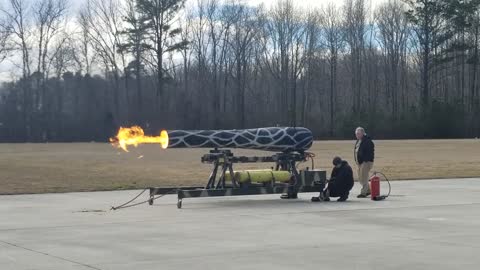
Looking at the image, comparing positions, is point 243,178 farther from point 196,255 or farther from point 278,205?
point 196,255

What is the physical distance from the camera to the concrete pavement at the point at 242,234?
10430 mm

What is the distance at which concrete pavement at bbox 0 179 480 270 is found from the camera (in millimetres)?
10430

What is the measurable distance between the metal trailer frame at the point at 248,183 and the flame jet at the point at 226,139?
0.26 m

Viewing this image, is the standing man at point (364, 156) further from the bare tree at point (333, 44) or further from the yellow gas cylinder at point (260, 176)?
the bare tree at point (333, 44)

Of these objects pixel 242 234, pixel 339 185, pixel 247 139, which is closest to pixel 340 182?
pixel 339 185

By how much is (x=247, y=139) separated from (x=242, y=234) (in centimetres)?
641

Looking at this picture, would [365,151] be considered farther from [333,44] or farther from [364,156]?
[333,44]

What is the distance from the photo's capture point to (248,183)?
19.7 meters

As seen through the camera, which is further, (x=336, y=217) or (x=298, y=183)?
(x=298, y=183)

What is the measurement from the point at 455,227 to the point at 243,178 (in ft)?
21.9

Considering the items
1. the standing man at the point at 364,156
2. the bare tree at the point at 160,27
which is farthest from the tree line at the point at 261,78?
the standing man at the point at 364,156

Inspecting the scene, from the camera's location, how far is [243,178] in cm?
1958

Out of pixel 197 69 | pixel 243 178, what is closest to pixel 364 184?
pixel 243 178

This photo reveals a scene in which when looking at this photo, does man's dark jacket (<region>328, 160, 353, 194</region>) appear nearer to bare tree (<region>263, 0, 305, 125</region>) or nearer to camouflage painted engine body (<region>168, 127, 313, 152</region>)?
camouflage painted engine body (<region>168, 127, 313, 152</region>)
